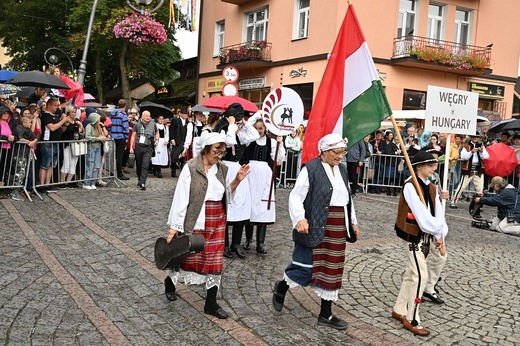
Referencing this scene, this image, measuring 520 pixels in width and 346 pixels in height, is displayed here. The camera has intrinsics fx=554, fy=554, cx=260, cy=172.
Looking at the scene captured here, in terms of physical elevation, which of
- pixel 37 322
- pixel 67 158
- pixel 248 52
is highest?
pixel 248 52

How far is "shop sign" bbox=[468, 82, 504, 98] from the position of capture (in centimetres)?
2539

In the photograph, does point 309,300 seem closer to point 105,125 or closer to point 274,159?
point 274,159

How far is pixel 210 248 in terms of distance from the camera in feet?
17.0

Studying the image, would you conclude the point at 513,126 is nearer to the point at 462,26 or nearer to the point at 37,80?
the point at 37,80

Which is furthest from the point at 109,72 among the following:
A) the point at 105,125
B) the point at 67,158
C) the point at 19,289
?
the point at 19,289

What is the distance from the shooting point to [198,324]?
4.98 m

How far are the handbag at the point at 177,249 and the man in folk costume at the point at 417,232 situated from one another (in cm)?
194

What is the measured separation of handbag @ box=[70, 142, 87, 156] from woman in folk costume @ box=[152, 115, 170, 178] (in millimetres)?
3721

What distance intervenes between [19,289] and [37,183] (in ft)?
19.3

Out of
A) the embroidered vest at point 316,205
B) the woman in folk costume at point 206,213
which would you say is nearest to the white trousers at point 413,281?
the embroidered vest at point 316,205

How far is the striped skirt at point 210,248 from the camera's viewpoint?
5.14 metres

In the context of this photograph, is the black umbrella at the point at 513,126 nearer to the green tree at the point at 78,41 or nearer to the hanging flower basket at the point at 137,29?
the hanging flower basket at the point at 137,29

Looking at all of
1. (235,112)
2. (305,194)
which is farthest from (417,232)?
(235,112)

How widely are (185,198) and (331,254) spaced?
1411 mm
